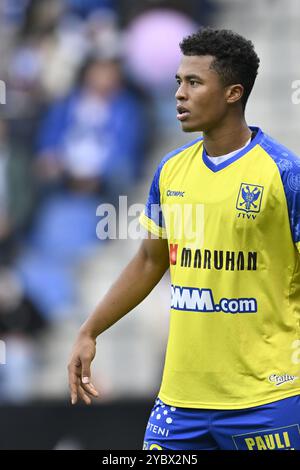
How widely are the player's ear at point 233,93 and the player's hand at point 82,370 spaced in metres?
1.15

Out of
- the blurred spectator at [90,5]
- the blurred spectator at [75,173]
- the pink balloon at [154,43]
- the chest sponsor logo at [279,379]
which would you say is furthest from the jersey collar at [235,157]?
the blurred spectator at [90,5]

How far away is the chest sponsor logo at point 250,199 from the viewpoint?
12.6 feet

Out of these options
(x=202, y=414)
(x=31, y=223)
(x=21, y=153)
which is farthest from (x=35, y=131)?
(x=202, y=414)

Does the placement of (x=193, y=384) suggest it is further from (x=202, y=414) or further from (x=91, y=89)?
(x=91, y=89)

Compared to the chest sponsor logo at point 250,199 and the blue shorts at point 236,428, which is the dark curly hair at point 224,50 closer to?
the chest sponsor logo at point 250,199

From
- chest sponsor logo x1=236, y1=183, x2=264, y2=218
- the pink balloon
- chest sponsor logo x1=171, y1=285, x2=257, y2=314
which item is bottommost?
chest sponsor logo x1=171, y1=285, x2=257, y2=314

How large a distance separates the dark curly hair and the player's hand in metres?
1.22

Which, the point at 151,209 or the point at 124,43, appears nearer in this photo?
the point at 151,209

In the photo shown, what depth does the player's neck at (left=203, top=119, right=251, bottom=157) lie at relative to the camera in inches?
159

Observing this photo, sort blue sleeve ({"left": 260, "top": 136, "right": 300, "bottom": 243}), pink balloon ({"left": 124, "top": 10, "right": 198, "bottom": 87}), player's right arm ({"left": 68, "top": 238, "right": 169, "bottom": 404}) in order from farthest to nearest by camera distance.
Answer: pink balloon ({"left": 124, "top": 10, "right": 198, "bottom": 87}), player's right arm ({"left": 68, "top": 238, "right": 169, "bottom": 404}), blue sleeve ({"left": 260, "top": 136, "right": 300, "bottom": 243})

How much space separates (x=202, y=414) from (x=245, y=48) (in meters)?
1.47

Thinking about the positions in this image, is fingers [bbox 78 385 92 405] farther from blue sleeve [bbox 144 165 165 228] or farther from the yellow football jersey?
blue sleeve [bbox 144 165 165 228]

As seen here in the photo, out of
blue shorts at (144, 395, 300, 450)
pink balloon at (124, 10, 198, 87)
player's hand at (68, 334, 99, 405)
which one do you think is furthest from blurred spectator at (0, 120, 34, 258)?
blue shorts at (144, 395, 300, 450)

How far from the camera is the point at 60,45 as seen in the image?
358 inches
